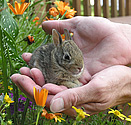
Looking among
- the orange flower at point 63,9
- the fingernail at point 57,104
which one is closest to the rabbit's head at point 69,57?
the fingernail at point 57,104

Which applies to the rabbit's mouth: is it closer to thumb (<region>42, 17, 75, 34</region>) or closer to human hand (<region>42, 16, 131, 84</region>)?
human hand (<region>42, 16, 131, 84</region>)

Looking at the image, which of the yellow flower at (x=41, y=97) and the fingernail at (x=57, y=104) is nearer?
the yellow flower at (x=41, y=97)

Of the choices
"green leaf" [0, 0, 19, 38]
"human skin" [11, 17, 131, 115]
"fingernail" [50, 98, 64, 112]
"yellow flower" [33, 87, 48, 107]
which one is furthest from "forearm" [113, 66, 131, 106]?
"green leaf" [0, 0, 19, 38]

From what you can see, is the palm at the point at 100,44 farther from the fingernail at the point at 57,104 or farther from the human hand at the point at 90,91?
the fingernail at the point at 57,104

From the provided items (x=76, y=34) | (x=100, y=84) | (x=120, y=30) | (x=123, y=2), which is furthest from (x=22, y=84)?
(x=123, y=2)

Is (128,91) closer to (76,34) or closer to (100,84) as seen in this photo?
(100,84)

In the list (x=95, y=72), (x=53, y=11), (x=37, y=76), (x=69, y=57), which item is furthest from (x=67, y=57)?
(x=53, y=11)
